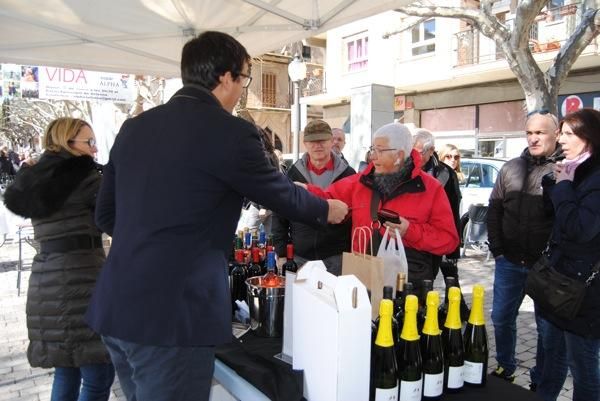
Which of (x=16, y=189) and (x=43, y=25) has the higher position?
(x=43, y=25)

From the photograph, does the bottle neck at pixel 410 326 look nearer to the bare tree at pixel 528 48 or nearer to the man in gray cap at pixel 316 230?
the man in gray cap at pixel 316 230

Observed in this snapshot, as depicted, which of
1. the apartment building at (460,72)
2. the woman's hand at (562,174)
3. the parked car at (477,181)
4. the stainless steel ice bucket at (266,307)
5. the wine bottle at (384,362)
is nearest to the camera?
the wine bottle at (384,362)

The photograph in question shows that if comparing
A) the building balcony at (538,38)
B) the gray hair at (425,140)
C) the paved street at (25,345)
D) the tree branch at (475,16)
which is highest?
the building balcony at (538,38)

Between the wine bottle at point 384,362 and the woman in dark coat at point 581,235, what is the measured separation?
1.42 meters

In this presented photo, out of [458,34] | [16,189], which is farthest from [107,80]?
[458,34]

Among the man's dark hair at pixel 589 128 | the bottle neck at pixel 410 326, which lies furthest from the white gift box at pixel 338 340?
the man's dark hair at pixel 589 128

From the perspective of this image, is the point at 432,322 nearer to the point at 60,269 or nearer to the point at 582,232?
the point at 582,232

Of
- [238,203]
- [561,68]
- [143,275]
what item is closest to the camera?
[143,275]

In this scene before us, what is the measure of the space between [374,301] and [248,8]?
287cm

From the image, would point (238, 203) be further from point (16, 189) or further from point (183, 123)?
point (16, 189)

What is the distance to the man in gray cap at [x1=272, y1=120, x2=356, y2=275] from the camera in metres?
3.17

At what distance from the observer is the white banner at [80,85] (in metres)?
9.44

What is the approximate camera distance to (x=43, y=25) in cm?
358

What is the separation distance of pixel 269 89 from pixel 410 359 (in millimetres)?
31457
